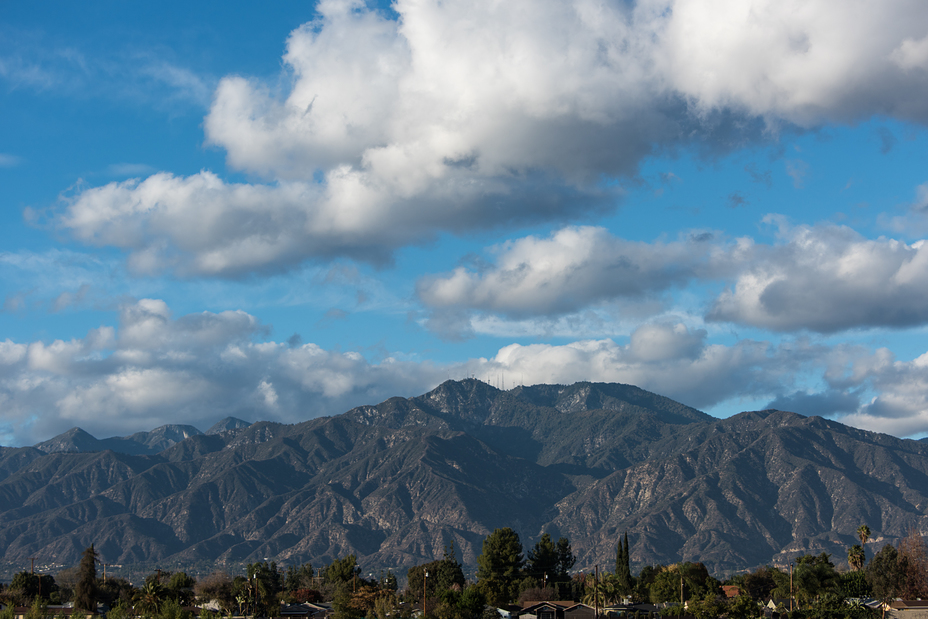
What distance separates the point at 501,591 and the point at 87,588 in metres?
74.1

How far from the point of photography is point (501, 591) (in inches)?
6619

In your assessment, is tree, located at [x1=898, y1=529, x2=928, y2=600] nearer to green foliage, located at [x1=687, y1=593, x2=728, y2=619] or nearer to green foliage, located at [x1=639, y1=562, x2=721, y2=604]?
green foliage, located at [x1=639, y1=562, x2=721, y2=604]

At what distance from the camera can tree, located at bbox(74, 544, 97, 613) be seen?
136 metres

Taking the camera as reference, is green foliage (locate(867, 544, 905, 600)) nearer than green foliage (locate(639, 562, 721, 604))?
Yes

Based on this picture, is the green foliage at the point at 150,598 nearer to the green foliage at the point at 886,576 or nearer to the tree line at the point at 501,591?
the tree line at the point at 501,591

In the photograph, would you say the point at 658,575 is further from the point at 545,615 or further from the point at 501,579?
the point at 545,615

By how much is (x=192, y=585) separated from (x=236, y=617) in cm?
3140

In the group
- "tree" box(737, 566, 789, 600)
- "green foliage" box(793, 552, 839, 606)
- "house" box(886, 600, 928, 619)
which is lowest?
"tree" box(737, 566, 789, 600)

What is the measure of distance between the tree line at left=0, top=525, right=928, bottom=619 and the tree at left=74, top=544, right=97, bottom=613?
0.16m

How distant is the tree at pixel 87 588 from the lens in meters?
136

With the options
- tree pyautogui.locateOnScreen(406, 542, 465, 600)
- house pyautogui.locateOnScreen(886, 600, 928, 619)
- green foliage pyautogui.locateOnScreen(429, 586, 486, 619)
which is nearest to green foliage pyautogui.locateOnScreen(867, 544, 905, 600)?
house pyautogui.locateOnScreen(886, 600, 928, 619)

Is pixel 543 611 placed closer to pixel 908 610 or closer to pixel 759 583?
pixel 908 610

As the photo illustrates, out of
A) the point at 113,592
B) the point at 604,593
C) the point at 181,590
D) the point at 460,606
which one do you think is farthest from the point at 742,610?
the point at 113,592

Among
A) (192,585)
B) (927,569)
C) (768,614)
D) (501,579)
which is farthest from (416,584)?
(927,569)
